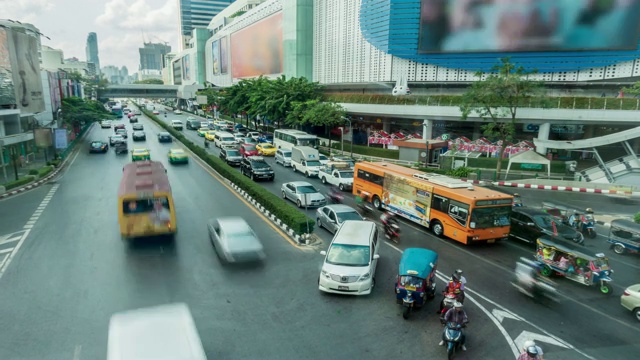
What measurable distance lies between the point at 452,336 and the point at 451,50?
44.0 m

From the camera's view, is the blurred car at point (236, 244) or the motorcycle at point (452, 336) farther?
the blurred car at point (236, 244)

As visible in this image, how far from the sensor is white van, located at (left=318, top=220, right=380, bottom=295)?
518 inches

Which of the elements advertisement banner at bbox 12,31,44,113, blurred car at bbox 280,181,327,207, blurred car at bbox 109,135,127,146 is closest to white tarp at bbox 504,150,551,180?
blurred car at bbox 280,181,327,207

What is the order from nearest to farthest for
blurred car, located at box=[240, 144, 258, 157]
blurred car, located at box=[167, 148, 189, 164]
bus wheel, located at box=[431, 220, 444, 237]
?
bus wheel, located at box=[431, 220, 444, 237]
blurred car, located at box=[167, 148, 189, 164]
blurred car, located at box=[240, 144, 258, 157]

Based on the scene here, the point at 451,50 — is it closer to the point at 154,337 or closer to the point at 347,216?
the point at 347,216

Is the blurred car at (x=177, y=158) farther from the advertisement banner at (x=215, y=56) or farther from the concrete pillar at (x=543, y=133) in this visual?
the advertisement banner at (x=215, y=56)

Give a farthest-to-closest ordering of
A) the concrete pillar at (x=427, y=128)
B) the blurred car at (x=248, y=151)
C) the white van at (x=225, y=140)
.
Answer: the white van at (x=225, y=140) < the concrete pillar at (x=427, y=128) < the blurred car at (x=248, y=151)

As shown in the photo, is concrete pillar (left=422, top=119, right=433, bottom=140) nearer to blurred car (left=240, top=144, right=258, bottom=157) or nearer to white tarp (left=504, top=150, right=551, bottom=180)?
white tarp (left=504, top=150, right=551, bottom=180)

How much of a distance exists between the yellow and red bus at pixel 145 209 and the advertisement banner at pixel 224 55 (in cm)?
10231

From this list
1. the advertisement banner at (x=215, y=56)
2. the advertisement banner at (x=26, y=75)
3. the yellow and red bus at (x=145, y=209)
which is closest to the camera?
the yellow and red bus at (x=145, y=209)

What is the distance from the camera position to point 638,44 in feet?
126

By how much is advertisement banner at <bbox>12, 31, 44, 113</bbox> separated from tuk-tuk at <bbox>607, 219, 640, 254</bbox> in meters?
44.9

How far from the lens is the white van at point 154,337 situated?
777cm

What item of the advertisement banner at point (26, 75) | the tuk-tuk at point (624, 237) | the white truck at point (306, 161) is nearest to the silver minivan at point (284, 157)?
the white truck at point (306, 161)
